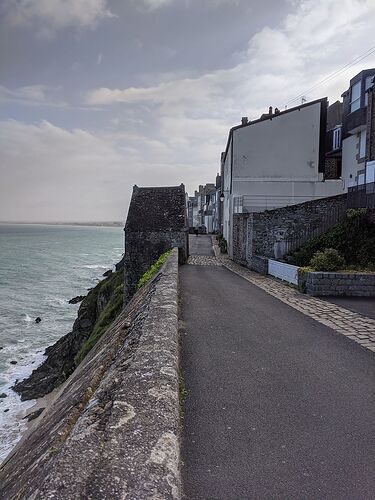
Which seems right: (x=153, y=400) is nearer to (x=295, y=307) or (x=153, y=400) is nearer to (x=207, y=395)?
Result: (x=207, y=395)

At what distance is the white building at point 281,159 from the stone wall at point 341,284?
12.5m

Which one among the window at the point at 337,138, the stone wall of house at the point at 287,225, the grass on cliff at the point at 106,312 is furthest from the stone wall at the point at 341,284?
the window at the point at 337,138

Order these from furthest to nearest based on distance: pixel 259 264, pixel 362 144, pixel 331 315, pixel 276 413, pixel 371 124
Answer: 1. pixel 362 144
2. pixel 371 124
3. pixel 259 264
4. pixel 331 315
5. pixel 276 413

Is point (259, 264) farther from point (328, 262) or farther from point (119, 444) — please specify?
point (119, 444)

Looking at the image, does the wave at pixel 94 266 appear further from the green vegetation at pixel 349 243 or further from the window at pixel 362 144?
the green vegetation at pixel 349 243

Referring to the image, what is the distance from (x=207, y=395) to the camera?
4.12 metres

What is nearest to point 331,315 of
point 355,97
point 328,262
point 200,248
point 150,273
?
point 328,262

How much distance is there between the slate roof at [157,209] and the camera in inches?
847

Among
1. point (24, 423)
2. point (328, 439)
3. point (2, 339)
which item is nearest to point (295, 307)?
point (328, 439)

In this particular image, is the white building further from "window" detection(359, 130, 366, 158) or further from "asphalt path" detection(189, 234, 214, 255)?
"asphalt path" detection(189, 234, 214, 255)

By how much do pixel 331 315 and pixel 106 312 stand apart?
45.5 feet

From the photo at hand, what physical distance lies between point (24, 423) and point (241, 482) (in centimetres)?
1550

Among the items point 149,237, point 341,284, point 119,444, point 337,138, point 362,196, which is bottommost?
point 341,284

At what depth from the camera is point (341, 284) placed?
11336 millimetres
